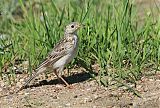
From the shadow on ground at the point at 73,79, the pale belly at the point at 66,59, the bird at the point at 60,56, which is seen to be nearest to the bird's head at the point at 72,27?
the bird at the point at 60,56

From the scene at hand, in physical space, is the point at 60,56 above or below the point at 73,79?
above

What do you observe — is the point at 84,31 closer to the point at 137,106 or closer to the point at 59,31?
the point at 59,31

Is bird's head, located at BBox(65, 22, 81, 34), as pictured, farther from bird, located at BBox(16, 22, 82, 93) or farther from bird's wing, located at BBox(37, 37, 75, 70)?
bird's wing, located at BBox(37, 37, 75, 70)

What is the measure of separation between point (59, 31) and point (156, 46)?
1453 millimetres

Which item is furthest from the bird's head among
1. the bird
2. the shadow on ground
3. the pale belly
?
the shadow on ground

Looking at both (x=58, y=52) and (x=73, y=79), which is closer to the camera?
(x=58, y=52)

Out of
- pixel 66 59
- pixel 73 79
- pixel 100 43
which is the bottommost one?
pixel 73 79

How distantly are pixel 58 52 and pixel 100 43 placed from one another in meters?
0.63

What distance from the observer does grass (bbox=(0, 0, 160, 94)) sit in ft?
26.1

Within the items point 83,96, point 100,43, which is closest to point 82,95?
point 83,96

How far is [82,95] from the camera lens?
7473mm

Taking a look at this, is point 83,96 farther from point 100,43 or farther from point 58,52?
point 100,43

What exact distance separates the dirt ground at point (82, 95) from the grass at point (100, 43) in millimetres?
150

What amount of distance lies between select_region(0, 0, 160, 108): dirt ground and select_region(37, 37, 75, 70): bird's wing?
1.00ft
